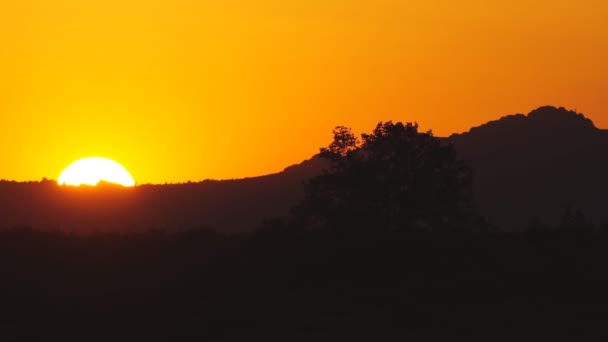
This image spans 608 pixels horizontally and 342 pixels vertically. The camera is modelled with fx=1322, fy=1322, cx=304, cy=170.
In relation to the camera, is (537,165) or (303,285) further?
(537,165)

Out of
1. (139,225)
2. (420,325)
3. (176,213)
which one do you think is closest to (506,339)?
(420,325)

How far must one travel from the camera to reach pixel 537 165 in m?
116

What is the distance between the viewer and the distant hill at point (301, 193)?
3885 inches

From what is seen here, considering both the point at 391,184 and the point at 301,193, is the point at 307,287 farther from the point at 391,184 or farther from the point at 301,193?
the point at 301,193

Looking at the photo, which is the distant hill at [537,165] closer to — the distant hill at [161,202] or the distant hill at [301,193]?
the distant hill at [301,193]

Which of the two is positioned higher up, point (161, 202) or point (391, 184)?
point (161, 202)

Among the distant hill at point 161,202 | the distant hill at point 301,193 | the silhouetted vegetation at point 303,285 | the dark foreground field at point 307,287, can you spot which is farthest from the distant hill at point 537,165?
the dark foreground field at point 307,287

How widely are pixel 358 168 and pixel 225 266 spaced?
64.4 ft

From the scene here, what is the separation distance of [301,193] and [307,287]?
7894 cm

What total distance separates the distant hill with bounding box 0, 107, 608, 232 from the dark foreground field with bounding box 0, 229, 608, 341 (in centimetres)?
6350

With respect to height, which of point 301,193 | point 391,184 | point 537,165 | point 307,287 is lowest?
point 307,287

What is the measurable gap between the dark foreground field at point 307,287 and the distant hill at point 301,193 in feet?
208

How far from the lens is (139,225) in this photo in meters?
97.6

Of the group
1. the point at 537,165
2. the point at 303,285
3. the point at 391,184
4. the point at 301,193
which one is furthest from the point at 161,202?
the point at 303,285
